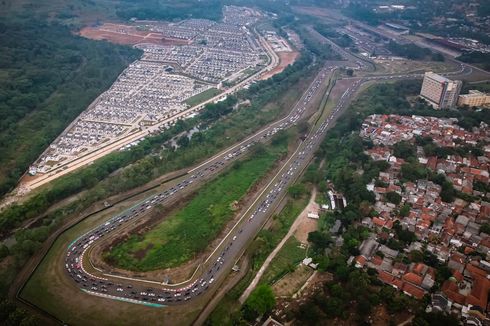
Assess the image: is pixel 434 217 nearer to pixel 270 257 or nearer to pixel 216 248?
pixel 270 257

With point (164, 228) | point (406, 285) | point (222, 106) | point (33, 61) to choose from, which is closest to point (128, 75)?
point (33, 61)

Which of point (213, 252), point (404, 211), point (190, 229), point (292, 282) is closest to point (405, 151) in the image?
point (404, 211)

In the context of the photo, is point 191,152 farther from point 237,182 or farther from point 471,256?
point 471,256

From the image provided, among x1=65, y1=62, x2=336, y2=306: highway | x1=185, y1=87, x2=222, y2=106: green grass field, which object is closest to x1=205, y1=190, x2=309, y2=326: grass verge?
x1=65, y1=62, x2=336, y2=306: highway

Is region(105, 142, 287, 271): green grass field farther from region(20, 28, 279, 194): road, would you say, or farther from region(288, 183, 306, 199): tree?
region(20, 28, 279, 194): road

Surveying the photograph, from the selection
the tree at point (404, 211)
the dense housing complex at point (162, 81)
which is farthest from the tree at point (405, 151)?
the dense housing complex at point (162, 81)
